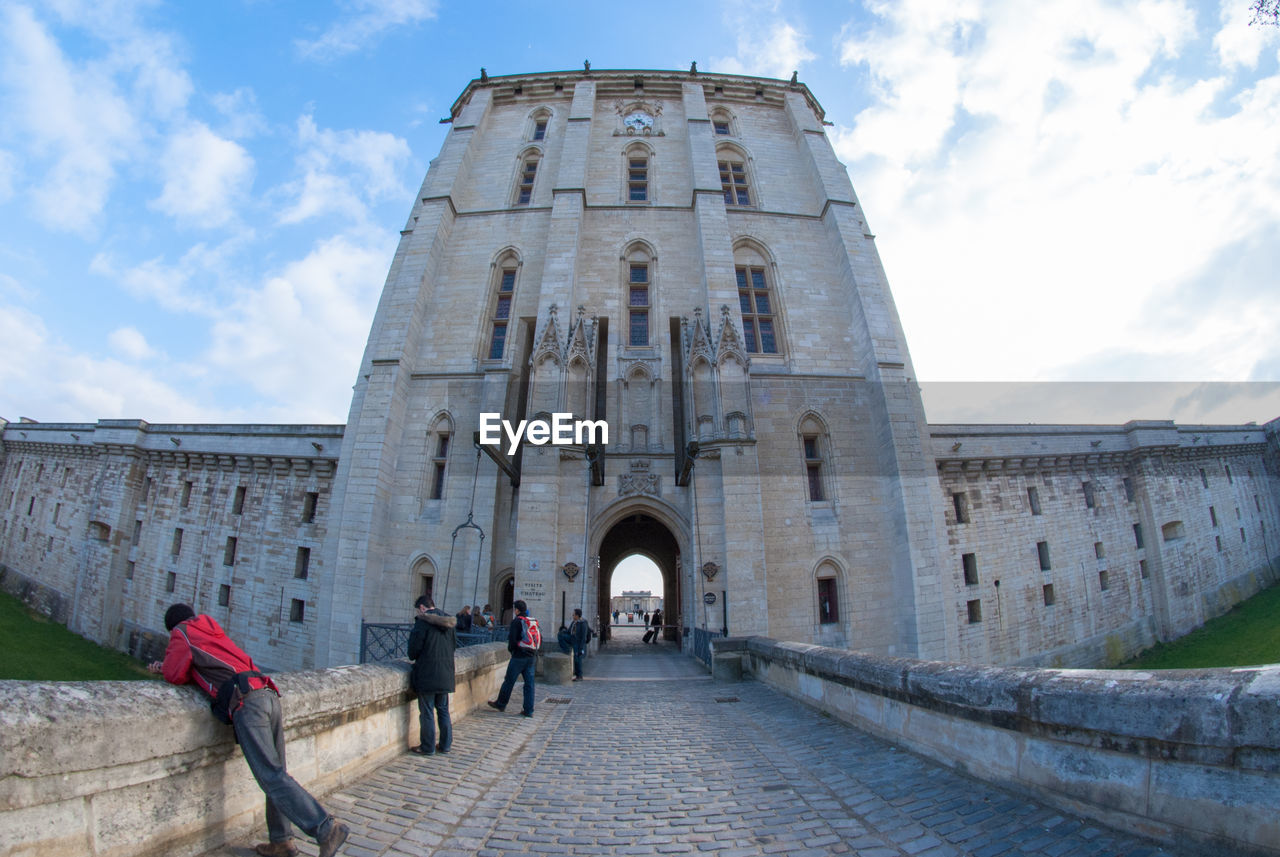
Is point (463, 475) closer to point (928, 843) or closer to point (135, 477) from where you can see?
point (928, 843)

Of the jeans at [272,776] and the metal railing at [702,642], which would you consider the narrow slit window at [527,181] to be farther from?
the jeans at [272,776]

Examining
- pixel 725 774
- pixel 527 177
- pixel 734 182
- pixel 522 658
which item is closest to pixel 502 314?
pixel 527 177

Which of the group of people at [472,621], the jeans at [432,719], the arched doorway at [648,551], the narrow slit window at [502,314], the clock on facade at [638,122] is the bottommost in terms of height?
the jeans at [432,719]

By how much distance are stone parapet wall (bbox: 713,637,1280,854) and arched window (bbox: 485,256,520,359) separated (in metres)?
14.3

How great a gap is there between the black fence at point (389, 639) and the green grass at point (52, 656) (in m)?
12.0

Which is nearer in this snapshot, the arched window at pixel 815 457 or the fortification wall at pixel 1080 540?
the arched window at pixel 815 457

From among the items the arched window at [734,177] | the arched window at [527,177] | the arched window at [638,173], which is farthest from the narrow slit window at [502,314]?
the arched window at [734,177]

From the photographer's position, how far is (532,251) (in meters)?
17.1

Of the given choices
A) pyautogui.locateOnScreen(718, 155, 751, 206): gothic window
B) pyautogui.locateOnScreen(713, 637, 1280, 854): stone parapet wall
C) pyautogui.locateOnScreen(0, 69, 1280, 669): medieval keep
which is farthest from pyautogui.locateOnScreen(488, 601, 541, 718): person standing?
pyautogui.locateOnScreen(718, 155, 751, 206): gothic window

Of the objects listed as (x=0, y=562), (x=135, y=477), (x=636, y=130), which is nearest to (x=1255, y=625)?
(x=636, y=130)

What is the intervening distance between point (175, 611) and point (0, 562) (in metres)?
40.8

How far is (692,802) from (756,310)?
49.4ft

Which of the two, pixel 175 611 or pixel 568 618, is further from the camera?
pixel 568 618

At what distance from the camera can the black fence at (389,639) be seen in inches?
364
